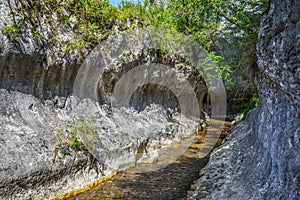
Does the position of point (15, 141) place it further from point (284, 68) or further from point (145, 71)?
point (145, 71)

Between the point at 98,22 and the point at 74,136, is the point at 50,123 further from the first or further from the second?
the point at 98,22

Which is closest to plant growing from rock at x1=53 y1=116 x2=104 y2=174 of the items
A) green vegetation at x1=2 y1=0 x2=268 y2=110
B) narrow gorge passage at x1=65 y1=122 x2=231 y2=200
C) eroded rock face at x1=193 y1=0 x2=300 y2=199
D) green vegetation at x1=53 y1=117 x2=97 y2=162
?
green vegetation at x1=53 y1=117 x2=97 y2=162

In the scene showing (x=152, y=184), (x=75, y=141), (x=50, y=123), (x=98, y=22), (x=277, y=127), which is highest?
(x=98, y=22)

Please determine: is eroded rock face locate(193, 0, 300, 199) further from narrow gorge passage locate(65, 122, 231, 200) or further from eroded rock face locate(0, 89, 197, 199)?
eroded rock face locate(0, 89, 197, 199)

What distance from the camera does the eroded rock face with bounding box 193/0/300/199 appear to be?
10.9 feet

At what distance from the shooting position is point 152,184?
685 cm

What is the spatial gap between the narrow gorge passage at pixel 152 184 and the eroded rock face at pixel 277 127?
1.09m

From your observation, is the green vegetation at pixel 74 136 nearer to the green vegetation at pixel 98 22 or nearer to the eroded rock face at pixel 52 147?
the eroded rock face at pixel 52 147

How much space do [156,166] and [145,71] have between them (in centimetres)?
462

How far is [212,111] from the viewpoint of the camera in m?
20.9

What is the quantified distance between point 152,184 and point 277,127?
389cm

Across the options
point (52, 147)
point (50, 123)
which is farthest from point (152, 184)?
point (50, 123)

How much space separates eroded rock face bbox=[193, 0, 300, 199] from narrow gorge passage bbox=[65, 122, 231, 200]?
3.59 ft

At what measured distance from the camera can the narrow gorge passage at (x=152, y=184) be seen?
6.11 meters
